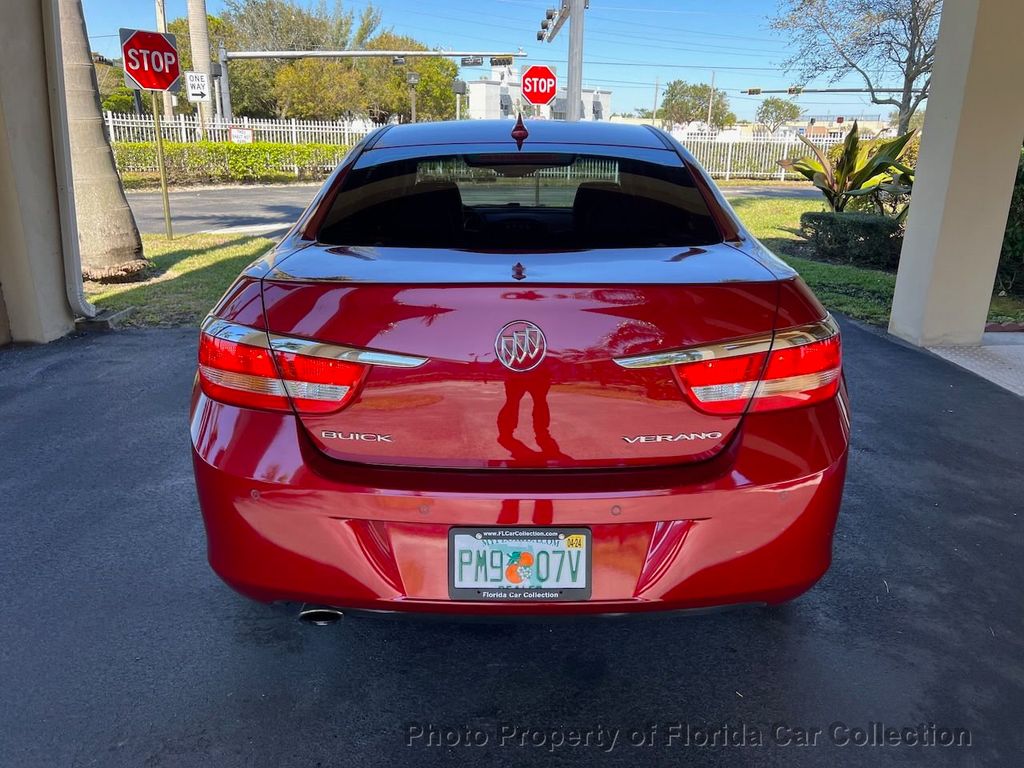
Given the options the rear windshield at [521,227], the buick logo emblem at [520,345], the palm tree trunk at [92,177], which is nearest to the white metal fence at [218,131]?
the palm tree trunk at [92,177]

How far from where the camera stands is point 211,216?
51.6 ft

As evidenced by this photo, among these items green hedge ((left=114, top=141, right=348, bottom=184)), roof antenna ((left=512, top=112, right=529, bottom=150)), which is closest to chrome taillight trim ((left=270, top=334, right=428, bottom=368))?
roof antenna ((left=512, top=112, right=529, bottom=150))

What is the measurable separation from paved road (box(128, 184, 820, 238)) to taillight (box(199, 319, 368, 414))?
11.0 meters

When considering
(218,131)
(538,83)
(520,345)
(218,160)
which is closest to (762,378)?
(520,345)

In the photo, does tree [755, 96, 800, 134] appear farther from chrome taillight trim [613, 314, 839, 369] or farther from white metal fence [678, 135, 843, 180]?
chrome taillight trim [613, 314, 839, 369]

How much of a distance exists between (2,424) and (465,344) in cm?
398

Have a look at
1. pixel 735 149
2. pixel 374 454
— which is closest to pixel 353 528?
pixel 374 454

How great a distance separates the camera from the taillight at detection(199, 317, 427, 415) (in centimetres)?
191

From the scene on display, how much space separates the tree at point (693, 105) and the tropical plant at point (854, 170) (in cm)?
8098

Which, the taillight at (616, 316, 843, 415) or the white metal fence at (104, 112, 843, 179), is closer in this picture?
the taillight at (616, 316, 843, 415)

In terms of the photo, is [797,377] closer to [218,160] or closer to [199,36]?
[218,160]

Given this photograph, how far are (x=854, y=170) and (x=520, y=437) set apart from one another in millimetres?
11946

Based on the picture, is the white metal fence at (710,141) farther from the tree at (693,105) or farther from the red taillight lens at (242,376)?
the tree at (693,105)

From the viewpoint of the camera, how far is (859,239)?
10180mm
